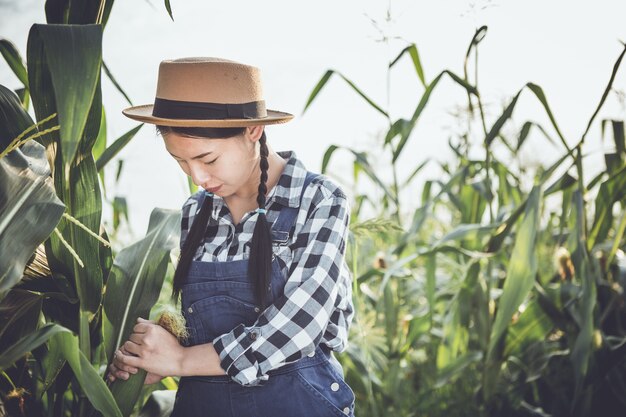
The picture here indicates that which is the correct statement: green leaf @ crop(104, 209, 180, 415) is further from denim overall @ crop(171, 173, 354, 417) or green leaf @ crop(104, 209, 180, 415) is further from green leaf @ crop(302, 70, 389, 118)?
green leaf @ crop(302, 70, 389, 118)

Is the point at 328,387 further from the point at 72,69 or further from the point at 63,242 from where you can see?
the point at 72,69

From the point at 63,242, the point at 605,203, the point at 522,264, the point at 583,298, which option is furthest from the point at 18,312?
the point at 605,203

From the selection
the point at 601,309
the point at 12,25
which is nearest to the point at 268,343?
the point at 601,309

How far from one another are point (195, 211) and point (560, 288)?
0.86 metres

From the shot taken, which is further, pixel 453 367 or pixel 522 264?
pixel 453 367

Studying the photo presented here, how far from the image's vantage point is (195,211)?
1.09m

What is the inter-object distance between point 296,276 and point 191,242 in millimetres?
204

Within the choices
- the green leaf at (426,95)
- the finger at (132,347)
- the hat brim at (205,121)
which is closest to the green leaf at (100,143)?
the hat brim at (205,121)

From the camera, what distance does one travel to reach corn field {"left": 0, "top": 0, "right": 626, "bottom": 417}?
2.35 ft

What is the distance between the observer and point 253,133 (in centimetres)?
95

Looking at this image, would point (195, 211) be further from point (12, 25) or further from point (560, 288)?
point (12, 25)

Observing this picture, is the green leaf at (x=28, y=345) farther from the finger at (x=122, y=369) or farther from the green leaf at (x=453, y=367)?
the green leaf at (x=453, y=367)

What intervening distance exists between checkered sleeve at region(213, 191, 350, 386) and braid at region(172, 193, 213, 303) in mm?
134

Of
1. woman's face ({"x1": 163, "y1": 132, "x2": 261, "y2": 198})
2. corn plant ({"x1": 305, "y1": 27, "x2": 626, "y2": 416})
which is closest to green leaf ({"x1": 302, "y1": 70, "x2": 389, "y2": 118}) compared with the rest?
corn plant ({"x1": 305, "y1": 27, "x2": 626, "y2": 416})
